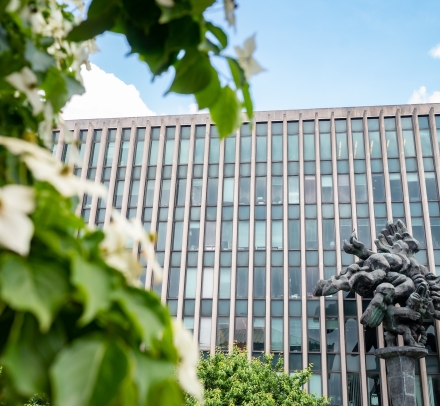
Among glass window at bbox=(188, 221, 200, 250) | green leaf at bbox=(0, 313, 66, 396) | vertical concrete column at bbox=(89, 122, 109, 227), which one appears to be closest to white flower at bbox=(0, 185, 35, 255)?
green leaf at bbox=(0, 313, 66, 396)

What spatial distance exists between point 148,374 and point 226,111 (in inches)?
40.9

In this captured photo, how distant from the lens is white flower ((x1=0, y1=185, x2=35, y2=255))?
991 millimetres

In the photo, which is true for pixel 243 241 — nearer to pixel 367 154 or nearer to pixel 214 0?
pixel 367 154

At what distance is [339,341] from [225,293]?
7.35 meters

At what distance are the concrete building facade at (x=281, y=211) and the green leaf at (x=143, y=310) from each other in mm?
31707

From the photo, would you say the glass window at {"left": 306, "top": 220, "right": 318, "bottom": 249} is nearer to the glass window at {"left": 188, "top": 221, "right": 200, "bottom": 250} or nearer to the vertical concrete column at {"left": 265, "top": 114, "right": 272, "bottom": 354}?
the vertical concrete column at {"left": 265, "top": 114, "right": 272, "bottom": 354}

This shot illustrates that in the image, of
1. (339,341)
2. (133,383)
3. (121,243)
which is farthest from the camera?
(339,341)

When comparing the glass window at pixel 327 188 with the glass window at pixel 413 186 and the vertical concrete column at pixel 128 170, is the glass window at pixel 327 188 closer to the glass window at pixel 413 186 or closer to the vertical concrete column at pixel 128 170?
the glass window at pixel 413 186

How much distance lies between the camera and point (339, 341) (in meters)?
32.0

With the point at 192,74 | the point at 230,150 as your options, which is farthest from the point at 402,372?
the point at 192,74

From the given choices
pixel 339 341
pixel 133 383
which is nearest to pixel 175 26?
pixel 133 383

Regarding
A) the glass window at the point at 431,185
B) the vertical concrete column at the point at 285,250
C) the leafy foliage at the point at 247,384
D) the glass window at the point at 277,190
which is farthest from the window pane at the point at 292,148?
the leafy foliage at the point at 247,384

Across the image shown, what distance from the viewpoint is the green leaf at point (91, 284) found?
0.99 metres

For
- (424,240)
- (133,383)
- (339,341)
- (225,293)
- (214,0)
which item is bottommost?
(133,383)
